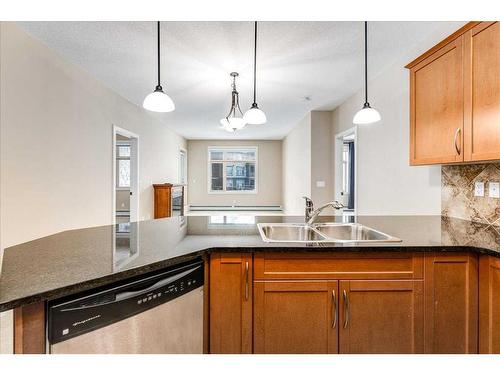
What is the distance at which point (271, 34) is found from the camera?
8.29 ft

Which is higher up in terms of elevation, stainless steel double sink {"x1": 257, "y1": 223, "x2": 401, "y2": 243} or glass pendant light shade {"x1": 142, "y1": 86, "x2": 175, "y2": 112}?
glass pendant light shade {"x1": 142, "y1": 86, "x2": 175, "y2": 112}

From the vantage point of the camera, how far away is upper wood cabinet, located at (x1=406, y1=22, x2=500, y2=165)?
1542 mm

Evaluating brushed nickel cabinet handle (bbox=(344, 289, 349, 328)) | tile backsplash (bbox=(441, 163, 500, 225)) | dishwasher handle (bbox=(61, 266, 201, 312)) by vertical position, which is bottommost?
brushed nickel cabinet handle (bbox=(344, 289, 349, 328))

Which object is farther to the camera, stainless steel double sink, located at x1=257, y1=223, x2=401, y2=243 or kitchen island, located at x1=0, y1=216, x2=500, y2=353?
stainless steel double sink, located at x1=257, y1=223, x2=401, y2=243

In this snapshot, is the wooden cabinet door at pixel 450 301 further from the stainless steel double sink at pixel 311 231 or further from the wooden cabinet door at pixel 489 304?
the stainless steel double sink at pixel 311 231

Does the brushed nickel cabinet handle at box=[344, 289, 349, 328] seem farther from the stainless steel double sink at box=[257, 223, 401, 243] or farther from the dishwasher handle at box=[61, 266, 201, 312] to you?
the dishwasher handle at box=[61, 266, 201, 312]

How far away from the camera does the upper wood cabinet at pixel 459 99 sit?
1.54 meters

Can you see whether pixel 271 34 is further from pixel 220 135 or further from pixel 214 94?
pixel 220 135

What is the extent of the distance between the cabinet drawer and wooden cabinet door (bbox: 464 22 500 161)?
0.75 metres

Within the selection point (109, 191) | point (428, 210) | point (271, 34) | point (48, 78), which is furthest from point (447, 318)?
point (109, 191)

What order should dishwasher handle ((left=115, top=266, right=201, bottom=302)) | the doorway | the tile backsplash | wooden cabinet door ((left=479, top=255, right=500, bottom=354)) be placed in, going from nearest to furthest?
dishwasher handle ((left=115, top=266, right=201, bottom=302))
wooden cabinet door ((left=479, top=255, right=500, bottom=354))
the tile backsplash
the doorway

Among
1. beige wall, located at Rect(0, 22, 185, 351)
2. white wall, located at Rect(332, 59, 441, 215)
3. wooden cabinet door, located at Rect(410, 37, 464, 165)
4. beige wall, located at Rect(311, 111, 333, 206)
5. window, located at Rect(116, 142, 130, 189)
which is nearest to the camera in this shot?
wooden cabinet door, located at Rect(410, 37, 464, 165)

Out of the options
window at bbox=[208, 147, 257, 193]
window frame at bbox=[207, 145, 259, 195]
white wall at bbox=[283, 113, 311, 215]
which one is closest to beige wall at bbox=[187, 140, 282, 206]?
window frame at bbox=[207, 145, 259, 195]

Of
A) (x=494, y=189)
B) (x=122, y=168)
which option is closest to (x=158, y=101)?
(x=494, y=189)
